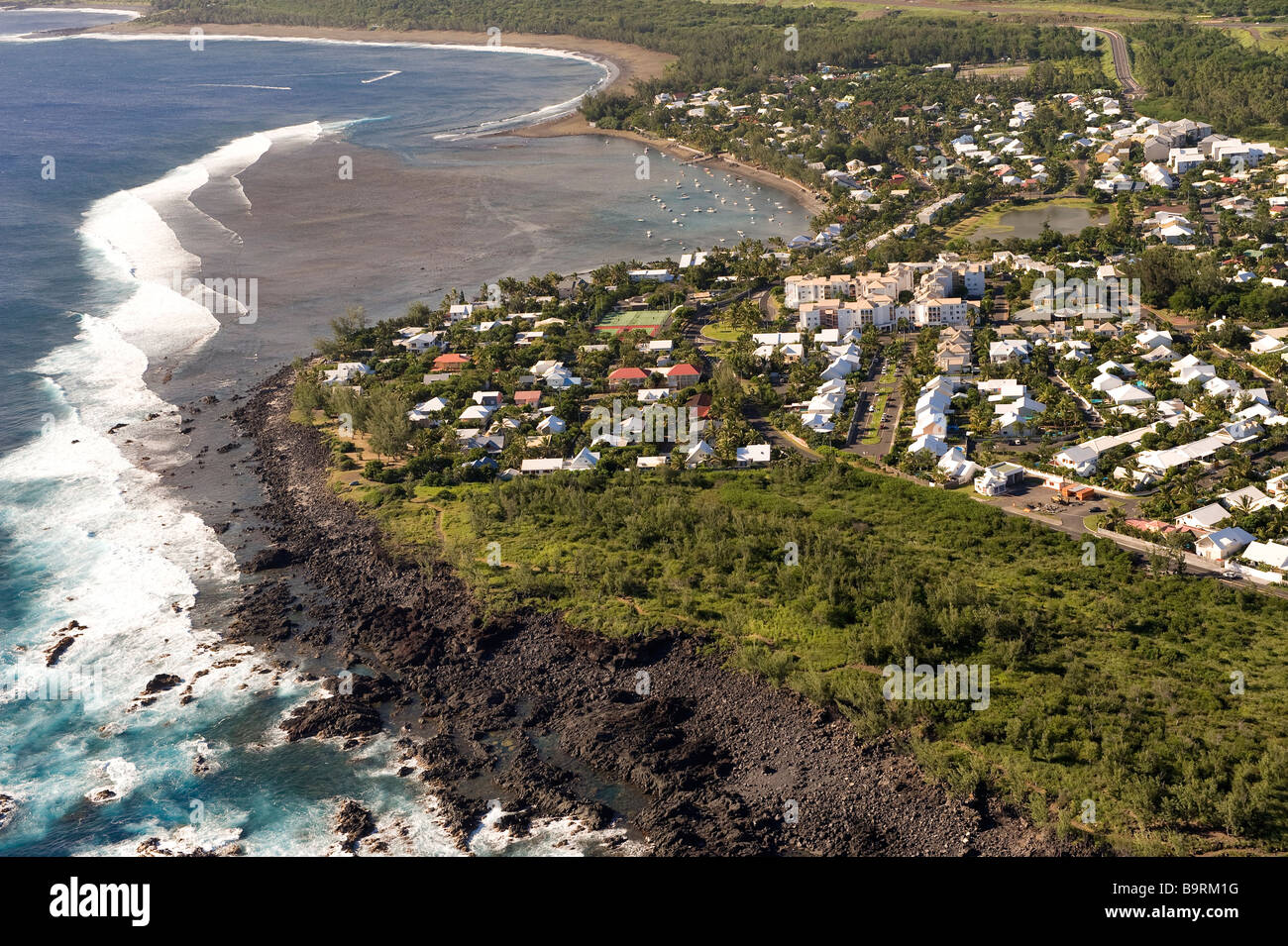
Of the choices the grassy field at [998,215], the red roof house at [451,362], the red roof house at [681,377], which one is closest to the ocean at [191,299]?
the red roof house at [451,362]

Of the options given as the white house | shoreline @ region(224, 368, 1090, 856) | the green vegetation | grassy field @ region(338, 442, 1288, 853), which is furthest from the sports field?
the green vegetation

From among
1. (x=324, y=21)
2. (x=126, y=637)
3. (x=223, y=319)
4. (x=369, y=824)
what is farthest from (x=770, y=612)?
(x=324, y=21)

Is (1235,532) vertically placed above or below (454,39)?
below

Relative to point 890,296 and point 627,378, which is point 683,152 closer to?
point 890,296

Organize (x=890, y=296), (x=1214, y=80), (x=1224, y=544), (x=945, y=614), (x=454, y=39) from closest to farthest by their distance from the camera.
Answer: (x=945, y=614) < (x=1224, y=544) < (x=890, y=296) < (x=1214, y=80) < (x=454, y=39)

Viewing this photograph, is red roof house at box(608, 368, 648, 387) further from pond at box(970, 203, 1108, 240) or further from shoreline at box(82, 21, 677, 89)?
shoreline at box(82, 21, 677, 89)

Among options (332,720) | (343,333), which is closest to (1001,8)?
(343,333)
